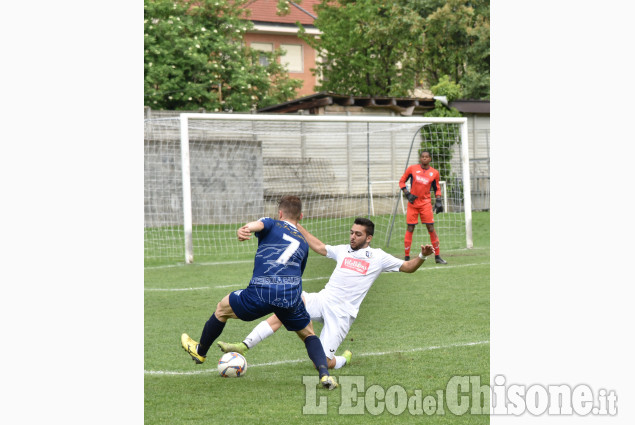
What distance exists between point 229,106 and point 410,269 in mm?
20383

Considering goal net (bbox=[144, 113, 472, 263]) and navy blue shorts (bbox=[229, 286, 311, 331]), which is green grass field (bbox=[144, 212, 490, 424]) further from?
goal net (bbox=[144, 113, 472, 263])

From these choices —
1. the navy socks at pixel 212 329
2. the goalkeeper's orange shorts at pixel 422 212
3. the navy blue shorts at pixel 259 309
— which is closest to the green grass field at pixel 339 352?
the navy socks at pixel 212 329

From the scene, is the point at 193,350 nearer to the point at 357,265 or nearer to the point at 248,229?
the point at 248,229

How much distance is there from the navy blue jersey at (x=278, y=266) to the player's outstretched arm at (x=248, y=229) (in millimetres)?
95

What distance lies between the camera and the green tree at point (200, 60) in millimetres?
24422

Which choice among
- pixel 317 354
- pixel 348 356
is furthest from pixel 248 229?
pixel 348 356

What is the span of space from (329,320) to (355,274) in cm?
46

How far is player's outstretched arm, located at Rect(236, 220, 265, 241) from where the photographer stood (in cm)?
528

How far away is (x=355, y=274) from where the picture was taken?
661 cm

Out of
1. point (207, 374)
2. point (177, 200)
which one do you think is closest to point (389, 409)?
point (207, 374)

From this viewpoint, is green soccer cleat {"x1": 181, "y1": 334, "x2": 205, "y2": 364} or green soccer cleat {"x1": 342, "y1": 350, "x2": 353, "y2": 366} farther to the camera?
green soccer cleat {"x1": 342, "y1": 350, "x2": 353, "y2": 366}

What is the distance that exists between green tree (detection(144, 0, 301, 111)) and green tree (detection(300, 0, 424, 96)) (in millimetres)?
4253

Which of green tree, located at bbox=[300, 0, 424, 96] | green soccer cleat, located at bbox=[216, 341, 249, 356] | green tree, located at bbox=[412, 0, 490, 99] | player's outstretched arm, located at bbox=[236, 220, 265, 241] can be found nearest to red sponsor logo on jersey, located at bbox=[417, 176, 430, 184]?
green soccer cleat, located at bbox=[216, 341, 249, 356]

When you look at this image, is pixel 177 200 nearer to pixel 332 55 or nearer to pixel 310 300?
pixel 310 300
